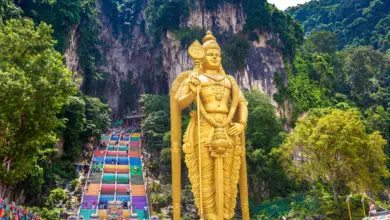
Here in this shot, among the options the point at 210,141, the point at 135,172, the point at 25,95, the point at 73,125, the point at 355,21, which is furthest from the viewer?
the point at 355,21

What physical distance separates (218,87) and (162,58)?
72.9ft

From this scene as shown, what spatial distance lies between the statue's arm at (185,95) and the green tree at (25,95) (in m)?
3.51

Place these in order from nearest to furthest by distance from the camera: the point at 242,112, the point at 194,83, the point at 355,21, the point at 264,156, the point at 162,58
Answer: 1. the point at 194,83
2. the point at 242,112
3. the point at 264,156
4. the point at 162,58
5. the point at 355,21

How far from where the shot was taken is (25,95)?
8492mm

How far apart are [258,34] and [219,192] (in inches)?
810

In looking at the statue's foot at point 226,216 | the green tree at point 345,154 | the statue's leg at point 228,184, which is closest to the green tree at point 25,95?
the statue's leg at point 228,184

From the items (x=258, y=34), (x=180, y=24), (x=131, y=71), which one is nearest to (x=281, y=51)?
(x=258, y=34)

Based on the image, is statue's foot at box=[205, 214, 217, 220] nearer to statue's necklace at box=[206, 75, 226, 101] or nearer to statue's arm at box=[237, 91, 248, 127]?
statue's arm at box=[237, 91, 248, 127]

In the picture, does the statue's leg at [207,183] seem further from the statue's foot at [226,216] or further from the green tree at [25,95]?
the green tree at [25,95]

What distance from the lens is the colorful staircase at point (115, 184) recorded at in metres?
13.8

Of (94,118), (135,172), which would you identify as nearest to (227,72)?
(94,118)

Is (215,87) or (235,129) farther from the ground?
(215,87)

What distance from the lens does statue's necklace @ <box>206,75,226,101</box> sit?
23.2 feet

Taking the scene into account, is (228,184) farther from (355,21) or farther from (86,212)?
(355,21)
